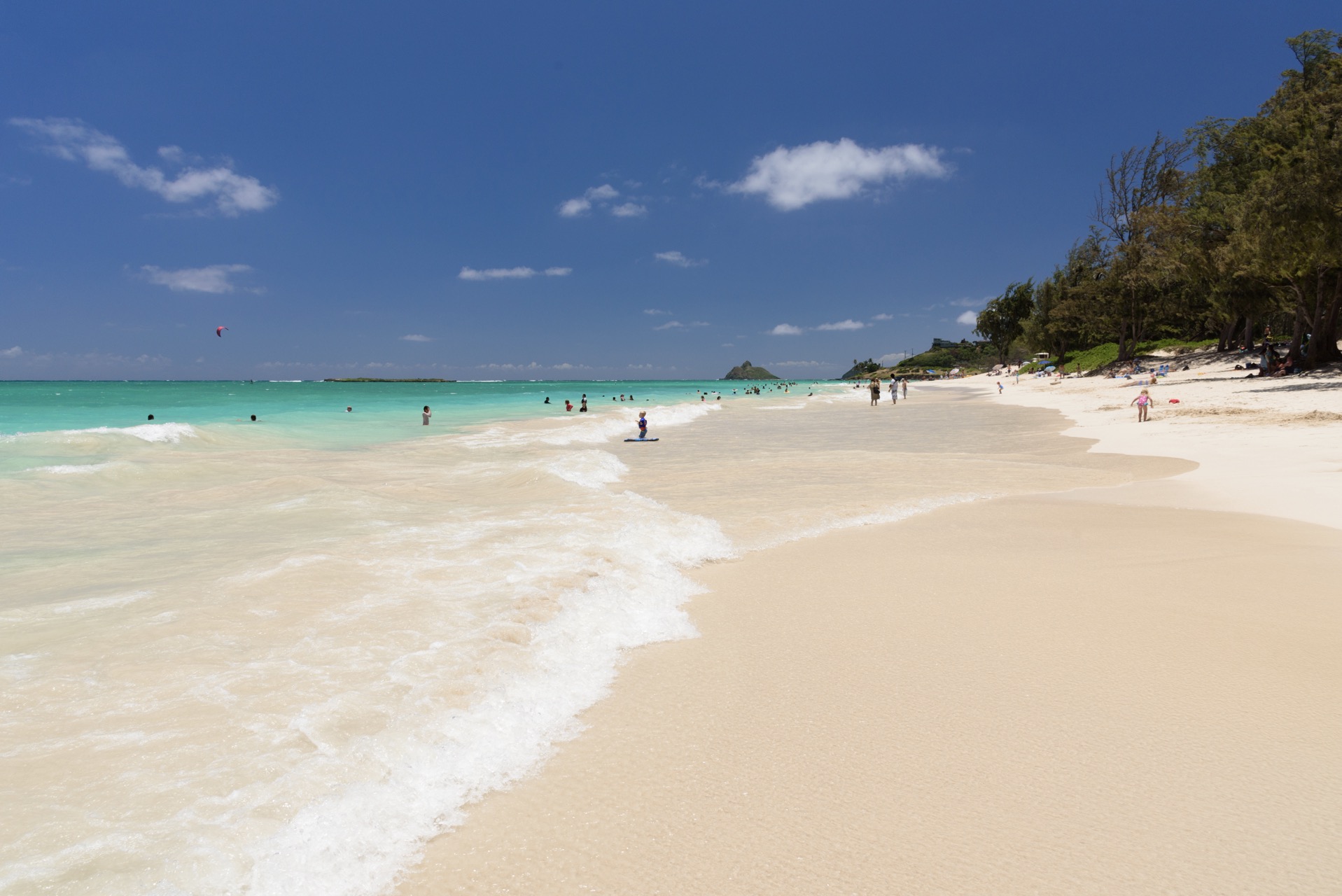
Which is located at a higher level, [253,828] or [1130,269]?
[1130,269]

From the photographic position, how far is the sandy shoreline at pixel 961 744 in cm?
260

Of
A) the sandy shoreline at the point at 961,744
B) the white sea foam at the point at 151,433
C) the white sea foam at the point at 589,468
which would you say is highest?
the white sea foam at the point at 151,433

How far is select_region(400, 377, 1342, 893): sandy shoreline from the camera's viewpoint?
260 centimetres

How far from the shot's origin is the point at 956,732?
355cm

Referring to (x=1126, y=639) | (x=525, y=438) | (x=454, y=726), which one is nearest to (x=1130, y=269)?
(x=525, y=438)

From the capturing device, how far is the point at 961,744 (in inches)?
135

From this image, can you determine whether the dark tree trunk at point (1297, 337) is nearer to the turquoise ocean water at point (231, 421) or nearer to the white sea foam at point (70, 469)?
the turquoise ocean water at point (231, 421)

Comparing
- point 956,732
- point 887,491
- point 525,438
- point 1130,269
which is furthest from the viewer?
point 1130,269

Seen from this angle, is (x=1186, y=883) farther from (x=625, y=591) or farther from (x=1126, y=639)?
(x=625, y=591)

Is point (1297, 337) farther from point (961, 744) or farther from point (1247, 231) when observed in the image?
point (961, 744)

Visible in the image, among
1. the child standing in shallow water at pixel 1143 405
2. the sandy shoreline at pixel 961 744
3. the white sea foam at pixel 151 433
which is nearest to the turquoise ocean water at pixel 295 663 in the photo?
the sandy shoreline at pixel 961 744

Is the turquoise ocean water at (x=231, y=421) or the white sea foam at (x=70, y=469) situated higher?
the turquoise ocean water at (x=231, y=421)

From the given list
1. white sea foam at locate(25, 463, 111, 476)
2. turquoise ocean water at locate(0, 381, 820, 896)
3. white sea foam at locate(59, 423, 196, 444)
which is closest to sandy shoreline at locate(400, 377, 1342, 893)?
turquoise ocean water at locate(0, 381, 820, 896)

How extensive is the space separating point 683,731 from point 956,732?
1555mm
